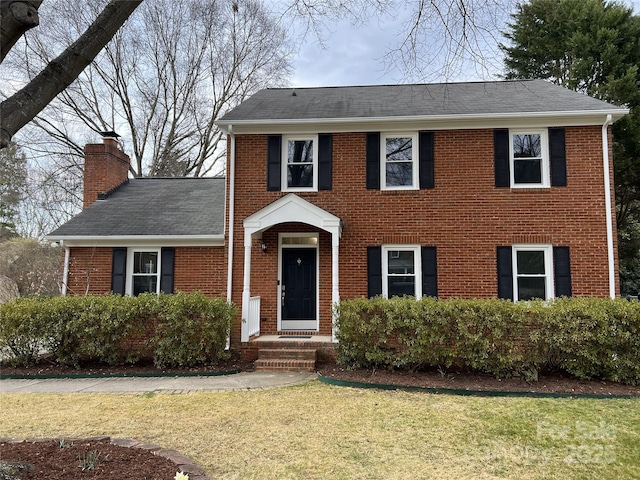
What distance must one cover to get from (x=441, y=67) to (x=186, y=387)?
6632 mm

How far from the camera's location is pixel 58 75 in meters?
3.69

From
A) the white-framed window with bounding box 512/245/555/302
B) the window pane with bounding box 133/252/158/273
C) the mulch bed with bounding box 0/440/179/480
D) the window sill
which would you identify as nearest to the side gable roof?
the window sill

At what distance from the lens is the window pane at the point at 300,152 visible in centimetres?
1039

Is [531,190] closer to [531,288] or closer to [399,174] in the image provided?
[531,288]

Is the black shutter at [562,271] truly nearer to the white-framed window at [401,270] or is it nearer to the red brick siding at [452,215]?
the red brick siding at [452,215]

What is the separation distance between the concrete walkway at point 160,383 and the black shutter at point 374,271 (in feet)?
8.71

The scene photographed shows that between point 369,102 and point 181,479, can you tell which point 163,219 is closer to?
point 369,102

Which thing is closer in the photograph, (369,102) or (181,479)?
(181,479)

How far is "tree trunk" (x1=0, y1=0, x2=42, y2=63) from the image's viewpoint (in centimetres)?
319

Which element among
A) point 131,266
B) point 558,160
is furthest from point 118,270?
point 558,160

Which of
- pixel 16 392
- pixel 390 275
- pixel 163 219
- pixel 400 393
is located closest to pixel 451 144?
pixel 390 275

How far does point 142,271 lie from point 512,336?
28.9ft

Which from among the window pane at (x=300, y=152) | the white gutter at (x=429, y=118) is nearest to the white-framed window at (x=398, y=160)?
the white gutter at (x=429, y=118)

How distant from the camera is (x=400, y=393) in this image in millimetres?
6652
